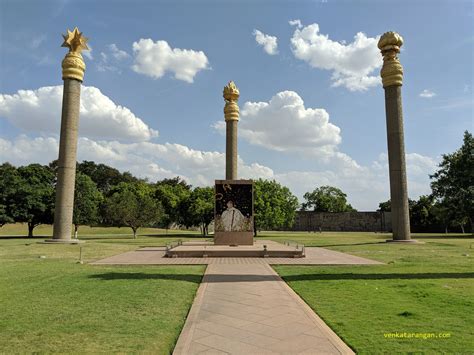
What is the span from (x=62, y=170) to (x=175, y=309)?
25937 mm

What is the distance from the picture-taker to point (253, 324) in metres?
6.91

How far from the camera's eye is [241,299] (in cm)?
905

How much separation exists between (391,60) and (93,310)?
32770mm

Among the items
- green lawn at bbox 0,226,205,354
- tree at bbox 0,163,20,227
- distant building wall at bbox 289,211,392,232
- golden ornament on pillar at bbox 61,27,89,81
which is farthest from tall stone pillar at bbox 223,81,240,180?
distant building wall at bbox 289,211,392,232

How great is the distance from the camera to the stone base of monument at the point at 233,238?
26.8 meters

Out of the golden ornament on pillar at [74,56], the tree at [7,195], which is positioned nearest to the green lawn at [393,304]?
the golden ornament on pillar at [74,56]

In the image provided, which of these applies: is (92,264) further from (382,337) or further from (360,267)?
(382,337)

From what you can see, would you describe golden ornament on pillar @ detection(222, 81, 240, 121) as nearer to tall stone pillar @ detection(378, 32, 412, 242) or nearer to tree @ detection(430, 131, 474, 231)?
tall stone pillar @ detection(378, 32, 412, 242)

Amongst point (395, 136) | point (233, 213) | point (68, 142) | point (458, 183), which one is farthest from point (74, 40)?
point (458, 183)

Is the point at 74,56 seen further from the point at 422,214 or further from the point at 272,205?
the point at 422,214

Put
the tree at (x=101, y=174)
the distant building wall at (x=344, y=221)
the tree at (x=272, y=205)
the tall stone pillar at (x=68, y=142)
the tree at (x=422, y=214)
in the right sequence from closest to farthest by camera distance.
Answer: the tall stone pillar at (x=68, y=142), the tree at (x=272, y=205), the tree at (x=422, y=214), the distant building wall at (x=344, y=221), the tree at (x=101, y=174)

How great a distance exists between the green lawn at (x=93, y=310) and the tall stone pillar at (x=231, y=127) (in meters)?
22.7

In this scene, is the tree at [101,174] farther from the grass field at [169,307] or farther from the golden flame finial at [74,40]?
the grass field at [169,307]

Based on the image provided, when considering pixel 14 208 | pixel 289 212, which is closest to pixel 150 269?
pixel 14 208
